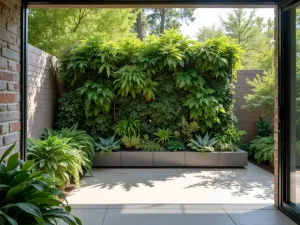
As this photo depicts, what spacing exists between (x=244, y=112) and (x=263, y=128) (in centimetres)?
59

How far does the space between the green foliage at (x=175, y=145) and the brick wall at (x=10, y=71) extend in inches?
143

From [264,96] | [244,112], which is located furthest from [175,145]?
[244,112]

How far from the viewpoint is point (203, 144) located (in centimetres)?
606

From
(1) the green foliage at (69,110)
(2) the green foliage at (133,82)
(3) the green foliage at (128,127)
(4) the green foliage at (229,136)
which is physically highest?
(2) the green foliage at (133,82)

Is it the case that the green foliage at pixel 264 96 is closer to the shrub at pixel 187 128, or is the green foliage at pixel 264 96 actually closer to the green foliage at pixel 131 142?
the shrub at pixel 187 128

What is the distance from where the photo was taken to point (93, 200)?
3.81 meters

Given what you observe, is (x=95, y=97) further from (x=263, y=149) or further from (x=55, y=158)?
(x=263, y=149)

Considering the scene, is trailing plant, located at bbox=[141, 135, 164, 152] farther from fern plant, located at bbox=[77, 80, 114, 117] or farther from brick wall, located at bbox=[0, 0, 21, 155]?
brick wall, located at bbox=[0, 0, 21, 155]

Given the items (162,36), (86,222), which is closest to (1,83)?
(86,222)

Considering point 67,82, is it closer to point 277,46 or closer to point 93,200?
point 93,200

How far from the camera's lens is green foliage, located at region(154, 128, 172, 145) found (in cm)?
630

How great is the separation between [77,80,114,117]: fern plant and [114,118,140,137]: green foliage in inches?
15.6

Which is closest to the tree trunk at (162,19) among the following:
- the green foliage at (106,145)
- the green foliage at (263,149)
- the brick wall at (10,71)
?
the green foliage at (263,149)

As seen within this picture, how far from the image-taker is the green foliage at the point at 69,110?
20.8 ft
